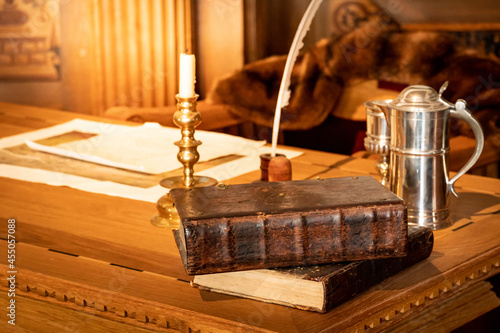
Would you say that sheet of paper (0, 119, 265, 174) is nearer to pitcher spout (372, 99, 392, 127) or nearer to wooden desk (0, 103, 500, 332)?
wooden desk (0, 103, 500, 332)

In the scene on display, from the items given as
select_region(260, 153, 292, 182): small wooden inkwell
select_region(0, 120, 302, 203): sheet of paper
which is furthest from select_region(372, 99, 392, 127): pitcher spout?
select_region(0, 120, 302, 203): sheet of paper

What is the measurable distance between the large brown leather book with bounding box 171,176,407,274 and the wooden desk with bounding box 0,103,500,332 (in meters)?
0.06

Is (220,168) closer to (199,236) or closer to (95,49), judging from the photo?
(199,236)

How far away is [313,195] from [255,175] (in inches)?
22.9

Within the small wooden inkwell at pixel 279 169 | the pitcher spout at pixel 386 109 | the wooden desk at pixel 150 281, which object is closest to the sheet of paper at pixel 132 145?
the wooden desk at pixel 150 281

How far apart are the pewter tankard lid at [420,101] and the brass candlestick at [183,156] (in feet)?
1.14

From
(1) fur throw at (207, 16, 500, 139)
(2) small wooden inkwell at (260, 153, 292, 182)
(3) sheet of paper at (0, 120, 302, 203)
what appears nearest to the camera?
(2) small wooden inkwell at (260, 153, 292, 182)

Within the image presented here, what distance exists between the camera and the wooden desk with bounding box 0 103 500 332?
930 mm

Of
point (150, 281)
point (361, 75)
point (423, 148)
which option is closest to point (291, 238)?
point (150, 281)

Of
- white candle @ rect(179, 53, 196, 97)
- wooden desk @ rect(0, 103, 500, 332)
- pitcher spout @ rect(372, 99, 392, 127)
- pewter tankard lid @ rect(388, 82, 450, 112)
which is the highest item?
white candle @ rect(179, 53, 196, 97)

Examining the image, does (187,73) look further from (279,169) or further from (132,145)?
(132,145)

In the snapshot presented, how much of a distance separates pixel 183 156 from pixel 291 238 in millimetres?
386

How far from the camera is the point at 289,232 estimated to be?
94 cm

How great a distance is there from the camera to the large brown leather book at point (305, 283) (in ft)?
2.98
